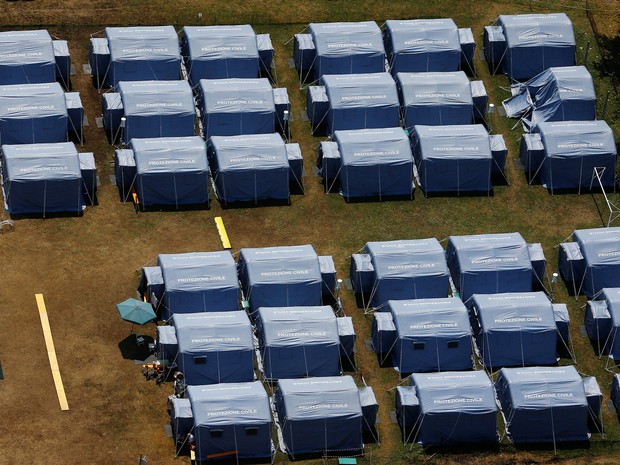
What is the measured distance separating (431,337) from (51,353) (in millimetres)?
23283

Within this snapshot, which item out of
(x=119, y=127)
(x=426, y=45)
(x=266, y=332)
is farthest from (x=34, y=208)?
(x=426, y=45)

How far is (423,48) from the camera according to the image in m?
140

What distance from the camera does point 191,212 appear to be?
13000 cm

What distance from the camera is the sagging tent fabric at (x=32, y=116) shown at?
13112cm

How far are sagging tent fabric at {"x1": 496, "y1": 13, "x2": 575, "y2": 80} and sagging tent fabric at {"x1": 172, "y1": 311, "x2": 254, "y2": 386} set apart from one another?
34514 mm

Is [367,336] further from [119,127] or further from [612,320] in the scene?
[119,127]

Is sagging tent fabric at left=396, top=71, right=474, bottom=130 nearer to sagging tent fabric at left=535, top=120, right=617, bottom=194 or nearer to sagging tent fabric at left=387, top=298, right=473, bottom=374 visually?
sagging tent fabric at left=535, top=120, right=617, bottom=194

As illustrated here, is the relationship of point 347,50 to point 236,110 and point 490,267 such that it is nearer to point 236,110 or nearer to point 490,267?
point 236,110

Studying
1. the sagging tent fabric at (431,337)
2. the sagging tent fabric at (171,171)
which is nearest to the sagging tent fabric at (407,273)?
the sagging tent fabric at (431,337)

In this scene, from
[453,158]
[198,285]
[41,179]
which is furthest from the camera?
[453,158]

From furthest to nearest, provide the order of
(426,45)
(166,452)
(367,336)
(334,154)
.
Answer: (426,45)
(334,154)
(367,336)
(166,452)

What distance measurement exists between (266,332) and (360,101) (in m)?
23.2

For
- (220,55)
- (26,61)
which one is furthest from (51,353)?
(220,55)

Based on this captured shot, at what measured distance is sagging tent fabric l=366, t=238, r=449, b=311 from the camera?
124 meters
